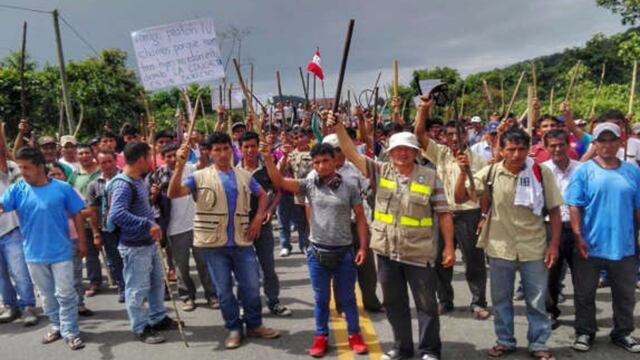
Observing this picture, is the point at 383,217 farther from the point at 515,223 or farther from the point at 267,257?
the point at 267,257

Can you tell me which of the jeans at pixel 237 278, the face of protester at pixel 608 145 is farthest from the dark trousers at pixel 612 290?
the jeans at pixel 237 278

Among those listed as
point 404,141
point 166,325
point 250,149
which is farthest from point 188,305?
point 404,141

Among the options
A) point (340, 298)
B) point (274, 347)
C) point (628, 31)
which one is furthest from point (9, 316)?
point (628, 31)

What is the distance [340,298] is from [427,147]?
174 centimetres

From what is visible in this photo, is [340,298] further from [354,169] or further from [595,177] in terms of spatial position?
[595,177]

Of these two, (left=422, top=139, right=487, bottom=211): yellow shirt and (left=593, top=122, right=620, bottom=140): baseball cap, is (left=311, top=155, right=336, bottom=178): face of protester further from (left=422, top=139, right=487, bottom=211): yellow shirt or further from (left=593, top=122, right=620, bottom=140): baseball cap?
(left=593, top=122, right=620, bottom=140): baseball cap

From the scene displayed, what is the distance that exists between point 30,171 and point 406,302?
3.69 m

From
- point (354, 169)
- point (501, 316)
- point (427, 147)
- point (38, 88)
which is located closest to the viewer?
point (501, 316)

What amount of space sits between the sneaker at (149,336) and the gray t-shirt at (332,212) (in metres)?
1.86

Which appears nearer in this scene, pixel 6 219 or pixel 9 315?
pixel 6 219

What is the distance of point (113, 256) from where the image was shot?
20.8ft

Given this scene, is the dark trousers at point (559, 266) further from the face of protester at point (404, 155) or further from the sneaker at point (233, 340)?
the sneaker at point (233, 340)

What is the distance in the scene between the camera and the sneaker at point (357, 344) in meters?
4.36

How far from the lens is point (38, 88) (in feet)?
54.8
